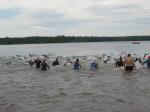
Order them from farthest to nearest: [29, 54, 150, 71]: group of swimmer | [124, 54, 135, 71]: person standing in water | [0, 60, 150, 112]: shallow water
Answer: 1. [29, 54, 150, 71]: group of swimmer
2. [124, 54, 135, 71]: person standing in water
3. [0, 60, 150, 112]: shallow water

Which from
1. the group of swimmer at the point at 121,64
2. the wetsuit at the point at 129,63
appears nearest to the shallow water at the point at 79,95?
the wetsuit at the point at 129,63

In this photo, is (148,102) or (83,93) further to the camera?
(83,93)

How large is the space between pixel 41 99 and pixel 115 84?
6.29 metres

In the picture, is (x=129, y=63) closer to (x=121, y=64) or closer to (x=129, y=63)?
(x=129, y=63)

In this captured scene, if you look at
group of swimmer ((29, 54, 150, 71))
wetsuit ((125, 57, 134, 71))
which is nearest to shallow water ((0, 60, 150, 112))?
wetsuit ((125, 57, 134, 71))

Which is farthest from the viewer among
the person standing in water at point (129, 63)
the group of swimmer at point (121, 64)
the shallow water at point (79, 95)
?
the group of swimmer at point (121, 64)

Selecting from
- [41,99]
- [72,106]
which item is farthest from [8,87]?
[72,106]

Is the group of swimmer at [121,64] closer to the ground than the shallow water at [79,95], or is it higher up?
higher up

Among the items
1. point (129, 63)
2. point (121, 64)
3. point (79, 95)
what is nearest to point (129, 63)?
point (129, 63)

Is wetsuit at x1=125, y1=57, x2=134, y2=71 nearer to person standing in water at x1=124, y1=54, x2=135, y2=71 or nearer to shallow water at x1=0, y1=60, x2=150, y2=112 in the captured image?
person standing in water at x1=124, y1=54, x2=135, y2=71

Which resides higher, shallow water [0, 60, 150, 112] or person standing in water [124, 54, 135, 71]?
person standing in water [124, 54, 135, 71]

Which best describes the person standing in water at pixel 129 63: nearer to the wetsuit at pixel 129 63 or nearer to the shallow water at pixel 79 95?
the wetsuit at pixel 129 63

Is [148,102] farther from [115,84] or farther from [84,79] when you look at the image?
[84,79]

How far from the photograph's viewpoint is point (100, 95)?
1873cm
